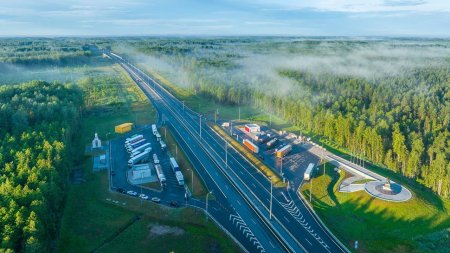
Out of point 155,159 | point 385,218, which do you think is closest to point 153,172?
point 155,159

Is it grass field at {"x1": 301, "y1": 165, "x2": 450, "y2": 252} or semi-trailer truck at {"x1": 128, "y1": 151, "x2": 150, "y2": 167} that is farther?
semi-trailer truck at {"x1": 128, "y1": 151, "x2": 150, "y2": 167}

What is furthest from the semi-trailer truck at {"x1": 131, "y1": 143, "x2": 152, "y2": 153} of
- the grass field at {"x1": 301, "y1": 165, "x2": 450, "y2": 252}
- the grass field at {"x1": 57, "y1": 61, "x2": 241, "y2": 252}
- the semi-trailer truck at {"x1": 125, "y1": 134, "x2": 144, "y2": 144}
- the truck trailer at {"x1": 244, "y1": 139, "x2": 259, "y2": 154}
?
the grass field at {"x1": 301, "y1": 165, "x2": 450, "y2": 252}

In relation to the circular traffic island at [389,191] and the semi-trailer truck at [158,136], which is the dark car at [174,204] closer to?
the circular traffic island at [389,191]

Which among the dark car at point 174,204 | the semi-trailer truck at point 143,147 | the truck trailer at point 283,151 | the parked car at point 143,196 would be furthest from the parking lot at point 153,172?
the truck trailer at point 283,151

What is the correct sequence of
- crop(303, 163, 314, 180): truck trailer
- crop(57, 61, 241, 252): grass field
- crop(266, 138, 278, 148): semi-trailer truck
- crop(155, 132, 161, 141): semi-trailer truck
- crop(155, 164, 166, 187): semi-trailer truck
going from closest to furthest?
crop(57, 61, 241, 252): grass field → crop(155, 164, 166, 187): semi-trailer truck → crop(303, 163, 314, 180): truck trailer → crop(266, 138, 278, 148): semi-trailer truck → crop(155, 132, 161, 141): semi-trailer truck

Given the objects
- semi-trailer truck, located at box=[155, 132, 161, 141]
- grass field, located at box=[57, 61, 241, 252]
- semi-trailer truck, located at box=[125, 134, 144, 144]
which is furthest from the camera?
semi-trailer truck, located at box=[155, 132, 161, 141]

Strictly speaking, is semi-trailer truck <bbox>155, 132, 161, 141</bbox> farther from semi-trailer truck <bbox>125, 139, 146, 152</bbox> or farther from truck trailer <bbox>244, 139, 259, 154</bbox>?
truck trailer <bbox>244, 139, 259, 154</bbox>

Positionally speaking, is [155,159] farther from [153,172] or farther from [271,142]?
[271,142]
